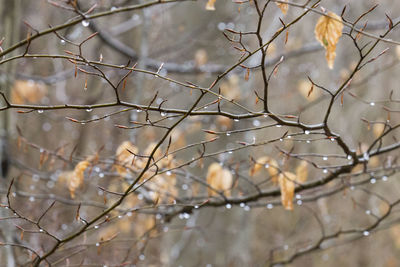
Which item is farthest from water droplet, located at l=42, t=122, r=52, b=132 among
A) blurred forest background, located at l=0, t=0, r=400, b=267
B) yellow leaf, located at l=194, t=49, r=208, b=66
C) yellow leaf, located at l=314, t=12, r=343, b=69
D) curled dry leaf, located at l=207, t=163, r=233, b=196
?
yellow leaf, located at l=314, t=12, r=343, b=69

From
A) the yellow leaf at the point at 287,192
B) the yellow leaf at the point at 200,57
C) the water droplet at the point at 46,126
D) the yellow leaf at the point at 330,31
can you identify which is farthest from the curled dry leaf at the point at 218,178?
the water droplet at the point at 46,126

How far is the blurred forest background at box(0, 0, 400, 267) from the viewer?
1933 mm

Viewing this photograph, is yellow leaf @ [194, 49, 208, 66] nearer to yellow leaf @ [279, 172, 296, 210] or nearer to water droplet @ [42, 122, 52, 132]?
yellow leaf @ [279, 172, 296, 210]

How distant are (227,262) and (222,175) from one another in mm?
1488

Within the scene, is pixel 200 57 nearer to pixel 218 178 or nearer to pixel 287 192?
pixel 218 178

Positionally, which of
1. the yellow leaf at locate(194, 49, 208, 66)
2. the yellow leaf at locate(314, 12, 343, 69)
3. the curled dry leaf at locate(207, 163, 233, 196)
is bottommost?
the curled dry leaf at locate(207, 163, 233, 196)

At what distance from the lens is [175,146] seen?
346 centimetres

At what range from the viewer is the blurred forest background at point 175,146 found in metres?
1.93

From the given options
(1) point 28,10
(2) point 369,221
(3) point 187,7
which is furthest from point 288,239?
(1) point 28,10

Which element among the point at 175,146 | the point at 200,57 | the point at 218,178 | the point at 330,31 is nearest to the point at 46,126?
the point at 200,57

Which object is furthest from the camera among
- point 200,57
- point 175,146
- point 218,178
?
point 200,57

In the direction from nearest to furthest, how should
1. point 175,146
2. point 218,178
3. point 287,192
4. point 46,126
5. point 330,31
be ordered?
point 330,31 < point 287,192 < point 218,178 < point 175,146 < point 46,126

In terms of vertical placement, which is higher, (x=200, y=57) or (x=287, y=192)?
(x=200, y=57)

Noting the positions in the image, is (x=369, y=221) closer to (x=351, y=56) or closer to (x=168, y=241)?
(x=351, y=56)
